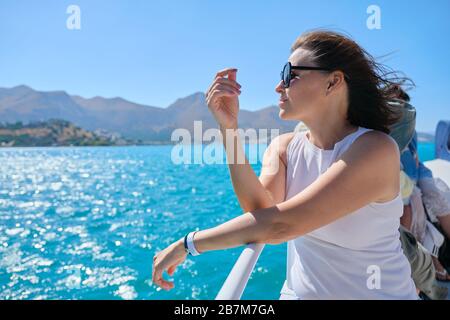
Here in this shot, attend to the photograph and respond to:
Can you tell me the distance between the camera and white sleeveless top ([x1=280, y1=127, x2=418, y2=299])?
1217 mm

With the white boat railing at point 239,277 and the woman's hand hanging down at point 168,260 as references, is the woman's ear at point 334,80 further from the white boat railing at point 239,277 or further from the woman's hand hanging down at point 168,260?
the woman's hand hanging down at point 168,260

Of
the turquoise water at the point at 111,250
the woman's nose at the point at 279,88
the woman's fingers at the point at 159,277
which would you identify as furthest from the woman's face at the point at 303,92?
the turquoise water at the point at 111,250

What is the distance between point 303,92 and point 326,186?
1.38 ft

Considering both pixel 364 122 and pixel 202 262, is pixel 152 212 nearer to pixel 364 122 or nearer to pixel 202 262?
pixel 202 262

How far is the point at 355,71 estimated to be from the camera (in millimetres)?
1360

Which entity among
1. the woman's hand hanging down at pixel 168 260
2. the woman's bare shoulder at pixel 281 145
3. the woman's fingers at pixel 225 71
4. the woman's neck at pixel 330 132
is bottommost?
the woman's hand hanging down at pixel 168 260

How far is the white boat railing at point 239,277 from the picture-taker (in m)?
0.91

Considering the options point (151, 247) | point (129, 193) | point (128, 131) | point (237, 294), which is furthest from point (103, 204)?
point (128, 131)

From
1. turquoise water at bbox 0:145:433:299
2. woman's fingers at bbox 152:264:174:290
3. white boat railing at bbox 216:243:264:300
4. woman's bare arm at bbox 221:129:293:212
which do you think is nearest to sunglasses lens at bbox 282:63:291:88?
woman's bare arm at bbox 221:129:293:212

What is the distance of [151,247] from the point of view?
A: 24.0 feet

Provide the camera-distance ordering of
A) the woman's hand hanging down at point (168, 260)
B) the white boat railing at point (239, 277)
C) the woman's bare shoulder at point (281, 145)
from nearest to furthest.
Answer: the white boat railing at point (239, 277)
the woman's hand hanging down at point (168, 260)
the woman's bare shoulder at point (281, 145)

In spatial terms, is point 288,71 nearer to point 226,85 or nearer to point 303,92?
point 303,92

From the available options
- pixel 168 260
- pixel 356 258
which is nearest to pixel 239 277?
pixel 168 260
